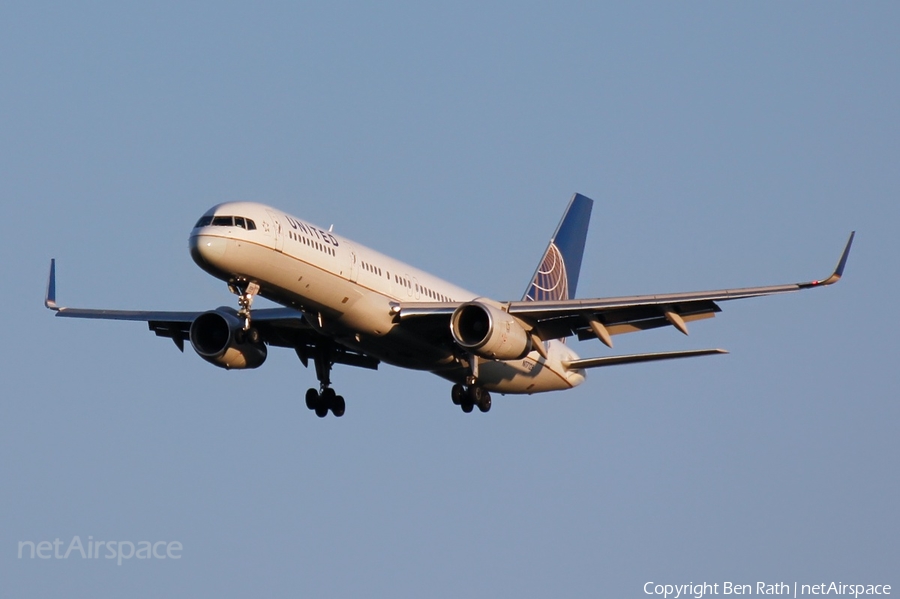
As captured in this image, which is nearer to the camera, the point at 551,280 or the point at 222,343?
the point at 222,343

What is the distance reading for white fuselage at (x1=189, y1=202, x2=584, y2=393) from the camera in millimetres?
37594

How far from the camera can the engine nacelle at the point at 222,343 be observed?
142 feet

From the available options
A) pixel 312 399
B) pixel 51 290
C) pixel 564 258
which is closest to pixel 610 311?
pixel 312 399

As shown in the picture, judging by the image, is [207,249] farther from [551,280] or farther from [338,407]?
[551,280]

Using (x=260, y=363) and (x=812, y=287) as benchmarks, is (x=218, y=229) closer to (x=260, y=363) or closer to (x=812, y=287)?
(x=260, y=363)

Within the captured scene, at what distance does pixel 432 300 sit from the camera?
4394 centimetres

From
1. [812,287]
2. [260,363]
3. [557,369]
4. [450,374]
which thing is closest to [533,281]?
[557,369]

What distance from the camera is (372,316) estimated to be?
40.5m

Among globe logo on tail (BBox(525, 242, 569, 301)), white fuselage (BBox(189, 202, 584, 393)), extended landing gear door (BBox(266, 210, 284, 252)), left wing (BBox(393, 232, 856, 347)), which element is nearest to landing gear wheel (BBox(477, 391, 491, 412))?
white fuselage (BBox(189, 202, 584, 393))

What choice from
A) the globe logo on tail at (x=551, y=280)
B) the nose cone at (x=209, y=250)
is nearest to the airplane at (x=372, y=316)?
the nose cone at (x=209, y=250)

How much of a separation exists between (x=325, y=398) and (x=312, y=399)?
428 mm

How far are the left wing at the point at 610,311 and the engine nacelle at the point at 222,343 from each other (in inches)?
209

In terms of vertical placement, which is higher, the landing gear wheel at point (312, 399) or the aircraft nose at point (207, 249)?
the landing gear wheel at point (312, 399)

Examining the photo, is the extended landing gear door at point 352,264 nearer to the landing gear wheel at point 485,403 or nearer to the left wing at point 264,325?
the left wing at point 264,325
